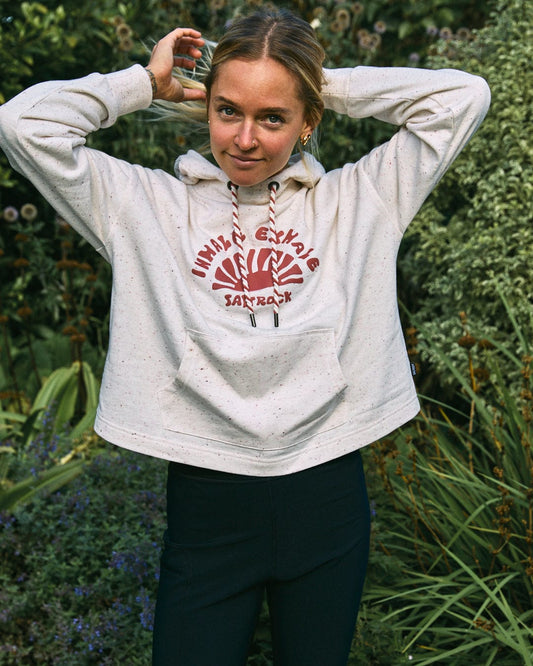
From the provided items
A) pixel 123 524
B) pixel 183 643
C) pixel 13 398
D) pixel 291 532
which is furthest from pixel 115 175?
pixel 13 398

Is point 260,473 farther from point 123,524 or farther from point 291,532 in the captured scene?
point 123,524

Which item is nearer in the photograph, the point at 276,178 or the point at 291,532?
the point at 291,532

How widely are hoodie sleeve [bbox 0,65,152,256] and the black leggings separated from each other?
569 mm

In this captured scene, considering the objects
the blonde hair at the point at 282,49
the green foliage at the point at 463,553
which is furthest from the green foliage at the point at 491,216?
the blonde hair at the point at 282,49

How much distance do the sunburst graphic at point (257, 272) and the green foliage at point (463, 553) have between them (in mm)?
885

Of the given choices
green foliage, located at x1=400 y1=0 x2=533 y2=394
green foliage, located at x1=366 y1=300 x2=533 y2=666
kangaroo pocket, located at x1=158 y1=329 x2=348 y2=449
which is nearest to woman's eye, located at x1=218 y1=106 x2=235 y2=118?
kangaroo pocket, located at x1=158 y1=329 x2=348 y2=449

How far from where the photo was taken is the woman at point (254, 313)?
1.70 metres

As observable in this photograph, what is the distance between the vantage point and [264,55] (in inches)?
67.2

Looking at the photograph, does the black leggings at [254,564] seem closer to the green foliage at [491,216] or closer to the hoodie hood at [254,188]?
the hoodie hood at [254,188]

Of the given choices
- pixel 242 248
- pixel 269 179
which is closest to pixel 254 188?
pixel 269 179

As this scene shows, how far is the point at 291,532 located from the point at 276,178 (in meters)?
Answer: 0.74

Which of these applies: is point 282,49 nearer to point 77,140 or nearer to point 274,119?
point 274,119

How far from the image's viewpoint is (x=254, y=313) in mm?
1748

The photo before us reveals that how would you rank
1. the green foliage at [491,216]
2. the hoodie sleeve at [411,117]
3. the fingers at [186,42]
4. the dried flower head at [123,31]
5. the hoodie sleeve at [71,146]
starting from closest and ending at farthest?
the hoodie sleeve at [71,146], the hoodie sleeve at [411,117], the fingers at [186,42], the green foliage at [491,216], the dried flower head at [123,31]
